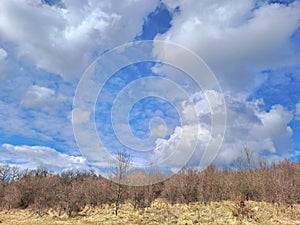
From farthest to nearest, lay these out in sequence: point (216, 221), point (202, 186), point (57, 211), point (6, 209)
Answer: point (6, 209)
point (202, 186)
point (57, 211)
point (216, 221)

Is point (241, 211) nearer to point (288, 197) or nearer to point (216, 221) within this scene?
point (216, 221)

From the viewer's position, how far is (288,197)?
33.6 m

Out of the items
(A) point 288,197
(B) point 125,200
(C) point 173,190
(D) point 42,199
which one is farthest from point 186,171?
(D) point 42,199

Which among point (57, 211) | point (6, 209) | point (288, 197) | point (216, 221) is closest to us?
point (216, 221)

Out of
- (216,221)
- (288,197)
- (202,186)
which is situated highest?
(202,186)

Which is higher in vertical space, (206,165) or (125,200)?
(206,165)

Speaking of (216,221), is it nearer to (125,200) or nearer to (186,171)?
(125,200)

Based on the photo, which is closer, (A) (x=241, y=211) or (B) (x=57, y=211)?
(A) (x=241, y=211)

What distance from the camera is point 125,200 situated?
45406 millimetres

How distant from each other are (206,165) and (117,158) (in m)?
23.1

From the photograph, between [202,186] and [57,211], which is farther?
[202,186]

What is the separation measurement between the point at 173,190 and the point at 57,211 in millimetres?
17053

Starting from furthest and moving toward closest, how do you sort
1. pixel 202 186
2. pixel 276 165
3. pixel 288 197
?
pixel 276 165, pixel 202 186, pixel 288 197

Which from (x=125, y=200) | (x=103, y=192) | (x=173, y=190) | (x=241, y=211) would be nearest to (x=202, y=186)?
(x=173, y=190)
